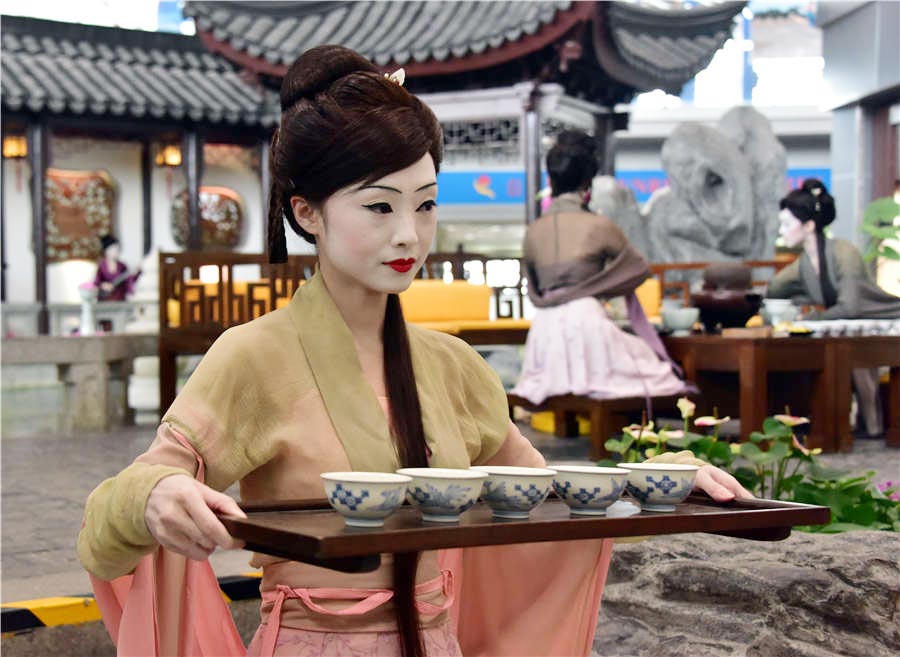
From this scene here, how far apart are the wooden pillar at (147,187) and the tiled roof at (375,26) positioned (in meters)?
3.43

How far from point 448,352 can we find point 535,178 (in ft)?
33.1

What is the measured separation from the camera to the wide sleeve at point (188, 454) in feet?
4.86

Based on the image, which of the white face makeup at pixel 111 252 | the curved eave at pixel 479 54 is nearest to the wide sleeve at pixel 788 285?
the curved eave at pixel 479 54

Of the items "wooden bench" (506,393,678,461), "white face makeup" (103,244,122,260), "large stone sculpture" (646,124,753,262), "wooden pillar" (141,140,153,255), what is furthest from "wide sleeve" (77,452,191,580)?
"wooden pillar" (141,140,153,255)

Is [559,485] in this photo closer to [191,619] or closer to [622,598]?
[191,619]

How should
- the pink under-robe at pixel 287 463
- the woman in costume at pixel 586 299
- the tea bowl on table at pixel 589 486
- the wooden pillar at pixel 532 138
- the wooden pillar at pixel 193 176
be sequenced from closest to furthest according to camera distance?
the tea bowl on table at pixel 589 486 < the pink under-robe at pixel 287 463 < the woman in costume at pixel 586 299 < the wooden pillar at pixel 532 138 < the wooden pillar at pixel 193 176

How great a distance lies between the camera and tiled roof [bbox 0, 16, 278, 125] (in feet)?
47.2

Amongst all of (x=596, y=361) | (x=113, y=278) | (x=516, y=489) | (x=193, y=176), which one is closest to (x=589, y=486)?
(x=516, y=489)

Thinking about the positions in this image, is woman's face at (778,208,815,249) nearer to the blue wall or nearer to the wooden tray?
the wooden tray

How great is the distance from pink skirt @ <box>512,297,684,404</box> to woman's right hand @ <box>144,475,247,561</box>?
481 cm

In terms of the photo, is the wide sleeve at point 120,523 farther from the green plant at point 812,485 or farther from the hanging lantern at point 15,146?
the hanging lantern at point 15,146

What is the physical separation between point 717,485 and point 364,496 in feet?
2.09

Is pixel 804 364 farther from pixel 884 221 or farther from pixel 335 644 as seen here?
pixel 335 644

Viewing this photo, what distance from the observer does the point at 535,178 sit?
11.8 meters
